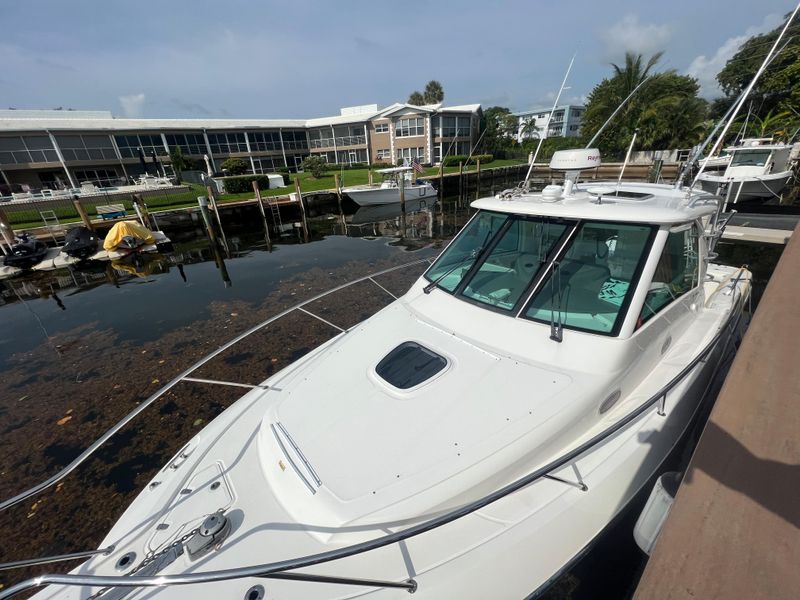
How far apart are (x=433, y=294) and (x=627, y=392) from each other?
1899mm

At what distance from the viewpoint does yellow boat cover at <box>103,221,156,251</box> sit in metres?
14.9

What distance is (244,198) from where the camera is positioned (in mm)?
23688

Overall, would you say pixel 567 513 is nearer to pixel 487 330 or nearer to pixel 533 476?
pixel 533 476

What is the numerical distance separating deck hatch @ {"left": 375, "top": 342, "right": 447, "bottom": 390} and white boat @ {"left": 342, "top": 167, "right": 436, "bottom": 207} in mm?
21106

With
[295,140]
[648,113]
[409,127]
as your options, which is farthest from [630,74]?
[295,140]

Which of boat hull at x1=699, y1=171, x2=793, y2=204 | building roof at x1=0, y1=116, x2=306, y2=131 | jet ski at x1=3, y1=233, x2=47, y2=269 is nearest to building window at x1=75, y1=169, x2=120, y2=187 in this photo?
building roof at x1=0, y1=116, x2=306, y2=131

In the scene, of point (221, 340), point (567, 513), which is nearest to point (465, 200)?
point (221, 340)

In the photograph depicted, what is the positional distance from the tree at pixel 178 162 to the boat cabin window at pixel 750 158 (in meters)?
41.6

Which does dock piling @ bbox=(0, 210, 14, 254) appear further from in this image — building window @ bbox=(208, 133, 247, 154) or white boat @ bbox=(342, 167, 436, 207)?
building window @ bbox=(208, 133, 247, 154)

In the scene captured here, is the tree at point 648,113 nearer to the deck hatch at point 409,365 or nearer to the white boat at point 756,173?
the white boat at point 756,173

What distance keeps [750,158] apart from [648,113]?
1900 centimetres

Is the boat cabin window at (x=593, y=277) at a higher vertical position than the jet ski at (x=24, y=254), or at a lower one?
higher

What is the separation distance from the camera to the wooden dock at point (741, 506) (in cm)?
156

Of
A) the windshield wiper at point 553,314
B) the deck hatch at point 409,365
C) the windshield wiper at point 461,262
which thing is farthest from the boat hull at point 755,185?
the deck hatch at point 409,365
